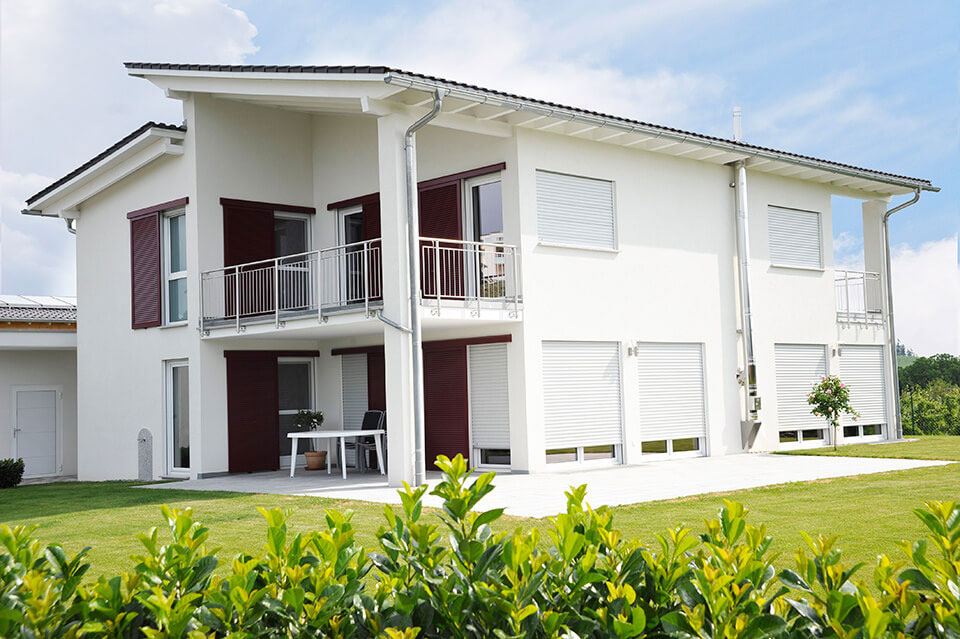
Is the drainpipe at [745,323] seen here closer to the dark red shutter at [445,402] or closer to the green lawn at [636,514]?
the green lawn at [636,514]

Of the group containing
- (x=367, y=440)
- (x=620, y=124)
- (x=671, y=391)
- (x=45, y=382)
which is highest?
(x=620, y=124)

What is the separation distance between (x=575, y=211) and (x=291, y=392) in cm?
600

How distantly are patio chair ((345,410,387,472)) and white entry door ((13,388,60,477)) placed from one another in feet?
24.8

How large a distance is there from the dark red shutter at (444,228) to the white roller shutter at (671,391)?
10.9 feet

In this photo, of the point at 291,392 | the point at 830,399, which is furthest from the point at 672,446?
the point at 291,392

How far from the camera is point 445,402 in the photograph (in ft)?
49.9

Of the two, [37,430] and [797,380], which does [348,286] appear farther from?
[797,380]

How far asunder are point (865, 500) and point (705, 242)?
8.08m

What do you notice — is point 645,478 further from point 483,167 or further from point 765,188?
point 765,188

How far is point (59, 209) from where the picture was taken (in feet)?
63.0

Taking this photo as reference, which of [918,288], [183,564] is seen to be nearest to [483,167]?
[183,564]

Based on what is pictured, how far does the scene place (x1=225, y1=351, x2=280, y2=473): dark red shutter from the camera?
1596cm

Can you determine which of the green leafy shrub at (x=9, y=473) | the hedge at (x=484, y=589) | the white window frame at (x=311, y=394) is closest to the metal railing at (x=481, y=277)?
the white window frame at (x=311, y=394)

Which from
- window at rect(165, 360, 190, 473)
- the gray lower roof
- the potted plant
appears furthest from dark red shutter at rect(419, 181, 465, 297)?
the gray lower roof
